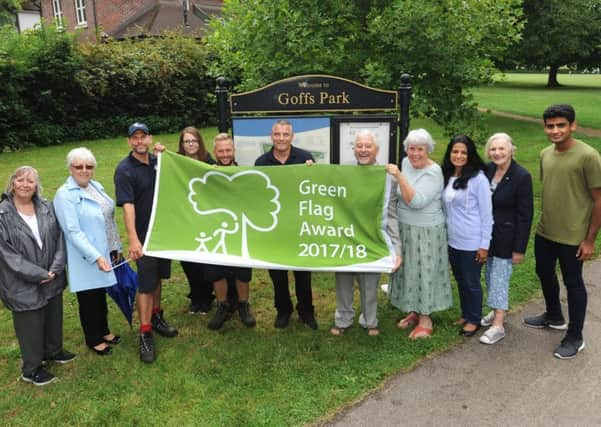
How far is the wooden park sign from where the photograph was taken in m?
5.17

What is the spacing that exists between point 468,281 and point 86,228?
3289 mm

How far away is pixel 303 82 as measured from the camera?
5211mm

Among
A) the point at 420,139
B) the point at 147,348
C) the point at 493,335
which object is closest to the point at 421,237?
the point at 420,139

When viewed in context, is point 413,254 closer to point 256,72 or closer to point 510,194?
point 510,194

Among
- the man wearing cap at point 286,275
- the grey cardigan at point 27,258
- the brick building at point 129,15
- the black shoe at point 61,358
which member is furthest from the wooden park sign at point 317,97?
the brick building at point 129,15

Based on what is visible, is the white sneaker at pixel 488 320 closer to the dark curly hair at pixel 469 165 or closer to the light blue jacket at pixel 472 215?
the light blue jacket at pixel 472 215

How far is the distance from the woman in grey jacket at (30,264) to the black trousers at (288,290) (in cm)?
188

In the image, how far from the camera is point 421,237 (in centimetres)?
448

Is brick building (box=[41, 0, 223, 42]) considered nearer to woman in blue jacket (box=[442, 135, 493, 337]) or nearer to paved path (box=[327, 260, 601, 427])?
woman in blue jacket (box=[442, 135, 493, 337])

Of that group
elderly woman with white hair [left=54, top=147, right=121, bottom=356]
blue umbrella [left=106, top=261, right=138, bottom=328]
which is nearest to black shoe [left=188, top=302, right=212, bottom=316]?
blue umbrella [left=106, top=261, right=138, bottom=328]

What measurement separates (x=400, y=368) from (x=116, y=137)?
1709cm

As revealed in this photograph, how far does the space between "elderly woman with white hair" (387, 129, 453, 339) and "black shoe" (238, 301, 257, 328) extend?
4.52ft

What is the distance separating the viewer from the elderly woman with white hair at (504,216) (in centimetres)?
429

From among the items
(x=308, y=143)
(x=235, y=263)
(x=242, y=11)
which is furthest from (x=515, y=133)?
(x=235, y=263)
